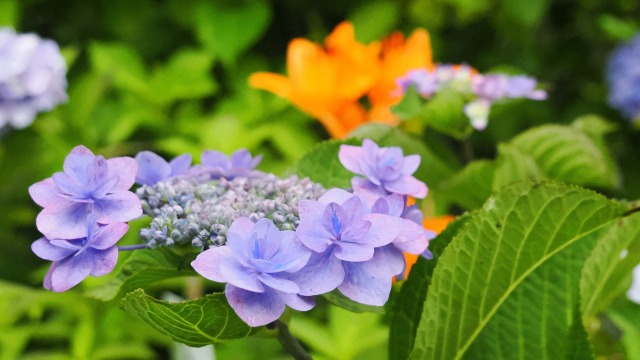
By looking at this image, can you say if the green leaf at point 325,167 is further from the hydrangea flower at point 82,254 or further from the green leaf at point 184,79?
the green leaf at point 184,79

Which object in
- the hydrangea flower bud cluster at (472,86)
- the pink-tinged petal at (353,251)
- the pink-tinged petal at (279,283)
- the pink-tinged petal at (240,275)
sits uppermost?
the hydrangea flower bud cluster at (472,86)

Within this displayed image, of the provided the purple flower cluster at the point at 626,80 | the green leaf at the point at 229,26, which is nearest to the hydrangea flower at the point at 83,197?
the green leaf at the point at 229,26

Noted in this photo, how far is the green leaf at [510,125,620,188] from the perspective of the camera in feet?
2.46

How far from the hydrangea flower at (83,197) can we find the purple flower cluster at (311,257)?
6cm

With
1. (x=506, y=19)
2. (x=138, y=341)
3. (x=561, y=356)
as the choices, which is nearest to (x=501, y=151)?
(x=561, y=356)

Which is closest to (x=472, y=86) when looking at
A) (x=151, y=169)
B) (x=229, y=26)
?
(x=151, y=169)

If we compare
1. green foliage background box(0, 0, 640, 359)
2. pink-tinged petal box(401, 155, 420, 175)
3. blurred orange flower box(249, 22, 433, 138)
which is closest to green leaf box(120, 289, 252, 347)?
pink-tinged petal box(401, 155, 420, 175)

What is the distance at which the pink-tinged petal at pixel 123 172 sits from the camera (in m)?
0.37

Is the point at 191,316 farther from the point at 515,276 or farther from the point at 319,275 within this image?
the point at 515,276

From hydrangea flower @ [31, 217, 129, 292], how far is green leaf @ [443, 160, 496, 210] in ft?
1.49

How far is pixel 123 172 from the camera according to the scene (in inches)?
14.7

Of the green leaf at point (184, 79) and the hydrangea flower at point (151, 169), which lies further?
the green leaf at point (184, 79)

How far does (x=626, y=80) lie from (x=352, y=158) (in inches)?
49.5

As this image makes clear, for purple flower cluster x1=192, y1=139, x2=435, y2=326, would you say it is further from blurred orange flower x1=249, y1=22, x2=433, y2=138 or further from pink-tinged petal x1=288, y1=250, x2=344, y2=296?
blurred orange flower x1=249, y1=22, x2=433, y2=138
